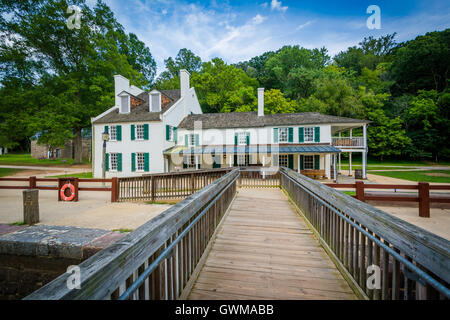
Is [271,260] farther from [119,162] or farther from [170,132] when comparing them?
[119,162]

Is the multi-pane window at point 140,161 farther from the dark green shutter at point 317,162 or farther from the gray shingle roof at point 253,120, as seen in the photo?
the dark green shutter at point 317,162

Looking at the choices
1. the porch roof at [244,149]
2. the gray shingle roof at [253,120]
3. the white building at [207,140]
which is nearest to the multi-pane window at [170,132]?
the white building at [207,140]

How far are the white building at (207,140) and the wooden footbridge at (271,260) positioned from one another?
564 inches

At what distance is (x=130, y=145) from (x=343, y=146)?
19921 mm

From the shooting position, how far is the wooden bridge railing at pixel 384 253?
1196 millimetres

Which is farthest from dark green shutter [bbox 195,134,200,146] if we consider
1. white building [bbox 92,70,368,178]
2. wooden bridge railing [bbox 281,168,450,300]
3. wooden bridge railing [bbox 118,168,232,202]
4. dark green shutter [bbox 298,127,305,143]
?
wooden bridge railing [bbox 281,168,450,300]

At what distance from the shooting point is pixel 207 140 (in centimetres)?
1958

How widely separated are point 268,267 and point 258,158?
1675cm

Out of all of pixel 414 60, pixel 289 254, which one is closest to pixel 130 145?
pixel 289 254

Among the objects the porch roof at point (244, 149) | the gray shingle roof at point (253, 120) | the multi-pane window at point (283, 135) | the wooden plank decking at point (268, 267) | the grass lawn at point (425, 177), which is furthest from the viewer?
A: the multi-pane window at point (283, 135)

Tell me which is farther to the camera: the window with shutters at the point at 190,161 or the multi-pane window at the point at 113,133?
the window with shutters at the point at 190,161

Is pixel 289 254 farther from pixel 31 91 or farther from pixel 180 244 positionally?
→ pixel 31 91

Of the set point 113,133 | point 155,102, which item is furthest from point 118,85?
point 113,133

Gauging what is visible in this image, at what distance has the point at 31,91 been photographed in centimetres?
2012
